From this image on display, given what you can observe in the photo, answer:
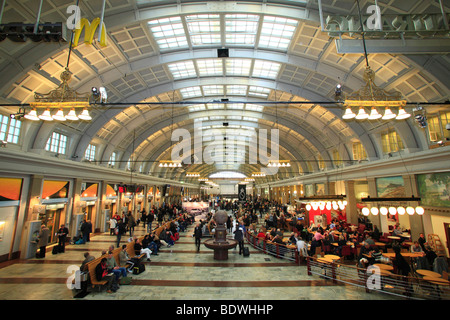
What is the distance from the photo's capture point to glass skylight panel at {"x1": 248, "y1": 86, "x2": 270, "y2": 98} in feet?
55.3

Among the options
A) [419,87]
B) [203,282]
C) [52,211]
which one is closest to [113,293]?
[203,282]

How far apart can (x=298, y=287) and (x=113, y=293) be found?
231 inches

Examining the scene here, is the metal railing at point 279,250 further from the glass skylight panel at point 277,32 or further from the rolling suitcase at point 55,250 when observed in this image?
the glass skylight panel at point 277,32

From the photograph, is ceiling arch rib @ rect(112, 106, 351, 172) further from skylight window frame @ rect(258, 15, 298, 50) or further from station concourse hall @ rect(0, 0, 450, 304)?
skylight window frame @ rect(258, 15, 298, 50)

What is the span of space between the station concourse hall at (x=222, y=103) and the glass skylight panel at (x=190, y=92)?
0.61 feet

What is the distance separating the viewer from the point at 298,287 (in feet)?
21.9

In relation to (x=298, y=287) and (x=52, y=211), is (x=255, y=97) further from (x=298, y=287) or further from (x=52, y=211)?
(x=52, y=211)

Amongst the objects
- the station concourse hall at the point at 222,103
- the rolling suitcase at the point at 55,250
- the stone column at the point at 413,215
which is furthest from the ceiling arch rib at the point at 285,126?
the rolling suitcase at the point at 55,250

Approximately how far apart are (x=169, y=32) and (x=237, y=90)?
25.8ft

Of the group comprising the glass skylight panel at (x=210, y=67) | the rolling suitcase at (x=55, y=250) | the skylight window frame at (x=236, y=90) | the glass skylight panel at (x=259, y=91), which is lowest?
the rolling suitcase at (x=55, y=250)

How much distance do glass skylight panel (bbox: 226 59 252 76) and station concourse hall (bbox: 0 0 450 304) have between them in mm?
134

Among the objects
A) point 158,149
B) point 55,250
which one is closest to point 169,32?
point 55,250

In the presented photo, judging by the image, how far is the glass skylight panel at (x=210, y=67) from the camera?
13.8 m

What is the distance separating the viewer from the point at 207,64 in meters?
14.1
